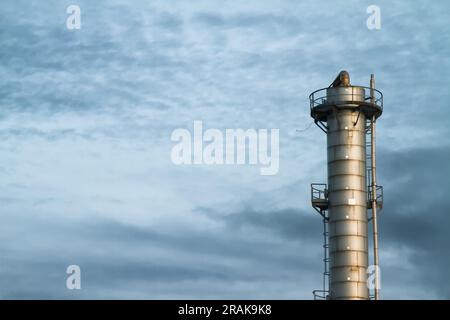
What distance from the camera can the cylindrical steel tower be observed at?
→ 202ft

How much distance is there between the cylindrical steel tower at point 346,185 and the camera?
61.6 m

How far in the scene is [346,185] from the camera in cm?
6281

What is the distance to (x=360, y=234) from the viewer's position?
2445 inches

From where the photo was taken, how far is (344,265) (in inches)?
2425
